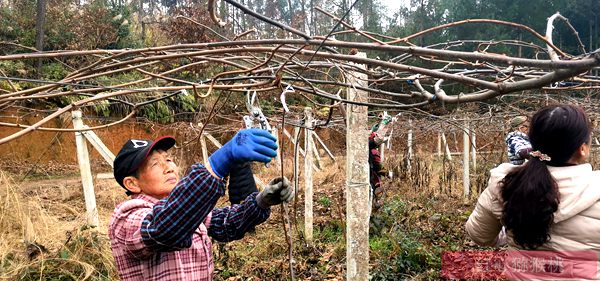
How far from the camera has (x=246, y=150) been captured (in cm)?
112

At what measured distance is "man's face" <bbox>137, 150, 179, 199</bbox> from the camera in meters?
1.50

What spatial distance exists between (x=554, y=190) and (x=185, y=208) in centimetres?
113

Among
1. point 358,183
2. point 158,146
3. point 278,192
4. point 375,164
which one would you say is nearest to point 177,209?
point 278,192

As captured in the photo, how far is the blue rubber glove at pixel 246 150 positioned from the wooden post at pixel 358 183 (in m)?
1.06

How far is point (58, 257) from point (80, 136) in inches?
44.7

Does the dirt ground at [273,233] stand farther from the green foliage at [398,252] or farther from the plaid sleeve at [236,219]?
the plaid sleeve at [236,219]

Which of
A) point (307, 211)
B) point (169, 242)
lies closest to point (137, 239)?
point (169, 242)

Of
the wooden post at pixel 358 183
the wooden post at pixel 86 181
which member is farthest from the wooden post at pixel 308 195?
the wooden post at pixel 358 183

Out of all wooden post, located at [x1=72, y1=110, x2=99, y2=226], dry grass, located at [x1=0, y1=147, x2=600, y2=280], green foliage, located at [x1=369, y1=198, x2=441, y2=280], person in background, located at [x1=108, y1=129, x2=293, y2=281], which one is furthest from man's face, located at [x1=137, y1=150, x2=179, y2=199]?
green foliage, located at [x1=369, y1=198, x2=441, y2=280]

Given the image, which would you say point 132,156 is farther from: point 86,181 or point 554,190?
point 86,181

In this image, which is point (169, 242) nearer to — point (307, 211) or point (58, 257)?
point (58, 257)

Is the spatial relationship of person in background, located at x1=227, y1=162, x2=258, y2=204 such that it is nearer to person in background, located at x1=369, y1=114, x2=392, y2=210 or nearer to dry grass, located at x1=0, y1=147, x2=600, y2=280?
dry grass, located at x1=0, y1=147, x2=600, y2=280

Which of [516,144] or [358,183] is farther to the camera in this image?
→ [516,144]

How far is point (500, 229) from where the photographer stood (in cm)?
159
